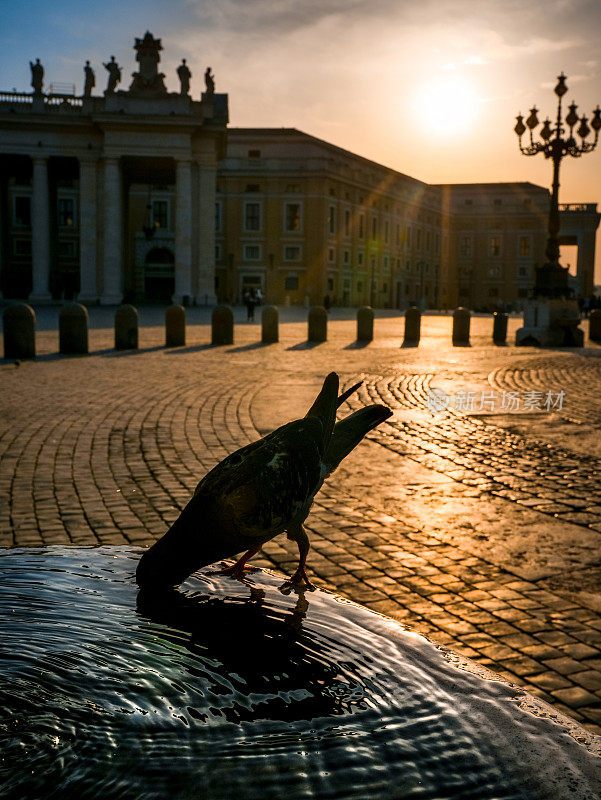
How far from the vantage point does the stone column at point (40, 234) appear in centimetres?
5019

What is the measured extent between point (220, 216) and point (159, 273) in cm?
793

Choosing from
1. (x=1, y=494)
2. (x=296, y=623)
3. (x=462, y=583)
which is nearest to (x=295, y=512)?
(x=296, y=623)

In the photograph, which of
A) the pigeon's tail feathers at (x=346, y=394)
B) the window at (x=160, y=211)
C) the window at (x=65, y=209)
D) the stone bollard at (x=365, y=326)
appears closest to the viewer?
the pigeon's tail feathers at (x=346, y=394)

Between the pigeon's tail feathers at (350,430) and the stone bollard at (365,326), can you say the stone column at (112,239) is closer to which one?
the stone bollard at (365,326)

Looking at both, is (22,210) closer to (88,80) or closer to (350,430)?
(88,80)

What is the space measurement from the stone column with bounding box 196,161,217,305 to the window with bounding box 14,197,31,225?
81.7ft

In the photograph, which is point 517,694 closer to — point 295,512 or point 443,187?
point 295,512

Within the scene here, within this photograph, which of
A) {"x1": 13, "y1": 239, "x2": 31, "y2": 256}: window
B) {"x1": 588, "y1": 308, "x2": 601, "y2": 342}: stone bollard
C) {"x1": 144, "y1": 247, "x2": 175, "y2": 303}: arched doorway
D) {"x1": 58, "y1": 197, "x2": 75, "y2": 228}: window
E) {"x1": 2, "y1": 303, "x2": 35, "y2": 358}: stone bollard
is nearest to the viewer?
{"x1": 2, "y1": 303, "x2": 35, "y2": 358}: stone bollard

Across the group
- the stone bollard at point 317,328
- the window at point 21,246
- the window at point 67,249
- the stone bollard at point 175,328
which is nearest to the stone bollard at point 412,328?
the stone bollard at point 317,328

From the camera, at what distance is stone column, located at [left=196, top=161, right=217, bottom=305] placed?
49.8 metres

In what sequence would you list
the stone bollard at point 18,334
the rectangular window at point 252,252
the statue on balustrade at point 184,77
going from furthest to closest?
the rectangular window at point 252,252, the statue on balustrade at point 184,77, the stone bollard at point 18,334

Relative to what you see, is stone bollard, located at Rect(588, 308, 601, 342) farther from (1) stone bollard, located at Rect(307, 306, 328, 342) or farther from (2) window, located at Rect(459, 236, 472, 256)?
(2) window, located at Rect(459, 236, 472, 256)

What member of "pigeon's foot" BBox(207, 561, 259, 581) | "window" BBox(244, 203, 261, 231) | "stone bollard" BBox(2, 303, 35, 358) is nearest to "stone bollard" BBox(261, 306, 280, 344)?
"stone bollard" BBox(2, 303, 35, 358)

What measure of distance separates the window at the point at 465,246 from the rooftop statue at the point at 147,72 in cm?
5337
